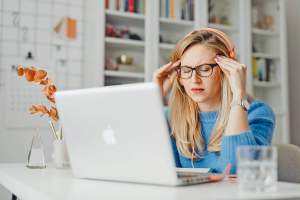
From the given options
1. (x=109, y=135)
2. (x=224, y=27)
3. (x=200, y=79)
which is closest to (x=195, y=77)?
(x=200, y=79)

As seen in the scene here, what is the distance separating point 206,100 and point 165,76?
213mm

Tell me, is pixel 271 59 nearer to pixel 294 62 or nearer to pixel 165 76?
pixel 294 62

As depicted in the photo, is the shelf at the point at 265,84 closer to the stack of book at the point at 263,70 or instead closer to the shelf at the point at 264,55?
the stack of book at the point at 263,70

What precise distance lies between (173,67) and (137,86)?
32.8 inches

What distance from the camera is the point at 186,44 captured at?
1665 mm


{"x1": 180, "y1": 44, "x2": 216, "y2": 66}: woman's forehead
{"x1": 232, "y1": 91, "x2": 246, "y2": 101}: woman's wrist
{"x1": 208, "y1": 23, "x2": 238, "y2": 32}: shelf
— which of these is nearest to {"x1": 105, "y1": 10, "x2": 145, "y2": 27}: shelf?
{"x1": 208, "y1": 23, "x2": 238, "y2": 32}: shelf

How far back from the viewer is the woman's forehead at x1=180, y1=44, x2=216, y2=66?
1607 millimetres

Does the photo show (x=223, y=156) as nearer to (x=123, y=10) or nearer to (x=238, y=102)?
(x=238, y=102)

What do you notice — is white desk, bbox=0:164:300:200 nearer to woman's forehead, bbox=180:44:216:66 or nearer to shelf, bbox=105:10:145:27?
woman's forehead, bbox=180:44:216:66

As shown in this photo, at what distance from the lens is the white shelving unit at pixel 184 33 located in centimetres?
328

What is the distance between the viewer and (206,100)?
1.68 m

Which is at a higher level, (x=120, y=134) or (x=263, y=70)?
(x=263, y=70)

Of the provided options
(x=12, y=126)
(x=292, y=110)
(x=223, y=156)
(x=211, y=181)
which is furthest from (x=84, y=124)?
(x=292, y=110)

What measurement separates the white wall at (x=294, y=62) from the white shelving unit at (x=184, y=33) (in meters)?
0.32
